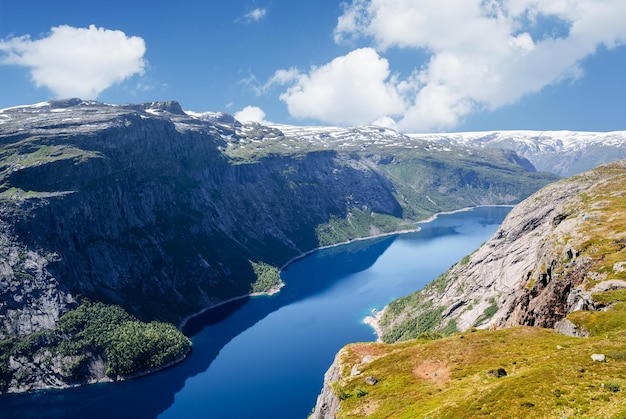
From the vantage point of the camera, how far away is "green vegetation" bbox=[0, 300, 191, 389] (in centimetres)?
16500

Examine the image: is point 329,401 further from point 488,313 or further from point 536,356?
point 488,313

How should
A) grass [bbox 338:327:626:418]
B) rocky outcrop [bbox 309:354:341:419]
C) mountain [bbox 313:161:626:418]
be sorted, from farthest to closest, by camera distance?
rocky outcrop [bbox 309:354:341:419] → mountain [bbox 313:161:626:418] → grass [bbox 338:327:626:418]

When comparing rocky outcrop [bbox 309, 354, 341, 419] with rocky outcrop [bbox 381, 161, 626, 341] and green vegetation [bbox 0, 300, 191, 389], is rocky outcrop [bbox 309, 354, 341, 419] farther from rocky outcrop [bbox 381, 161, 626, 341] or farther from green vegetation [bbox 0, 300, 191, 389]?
green vegetation [bbox 0, 300, 191, 389]

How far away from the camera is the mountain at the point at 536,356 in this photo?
36.7 m

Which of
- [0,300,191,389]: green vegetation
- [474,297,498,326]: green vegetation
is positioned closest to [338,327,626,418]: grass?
[474,297,498,326]: green vegetation

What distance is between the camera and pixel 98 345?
172000 mm

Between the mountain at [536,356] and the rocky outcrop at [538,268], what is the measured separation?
1.13ft

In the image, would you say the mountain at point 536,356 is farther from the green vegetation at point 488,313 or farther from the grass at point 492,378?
the green vegetation at point 488,313

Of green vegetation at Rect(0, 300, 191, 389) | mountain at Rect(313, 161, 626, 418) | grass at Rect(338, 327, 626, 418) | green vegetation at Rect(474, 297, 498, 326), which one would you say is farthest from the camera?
green vegetation at Rect(0, 300, 191, 389)

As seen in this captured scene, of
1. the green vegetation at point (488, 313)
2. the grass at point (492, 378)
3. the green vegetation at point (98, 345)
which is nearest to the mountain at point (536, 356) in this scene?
the grass at point (492, 378)

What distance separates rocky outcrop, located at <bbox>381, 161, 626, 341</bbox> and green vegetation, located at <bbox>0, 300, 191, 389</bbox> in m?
90.0

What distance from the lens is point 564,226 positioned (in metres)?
95.6

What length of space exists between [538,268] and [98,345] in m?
159

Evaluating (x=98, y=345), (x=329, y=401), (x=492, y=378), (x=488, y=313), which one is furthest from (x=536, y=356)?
(x=98, y=345)
